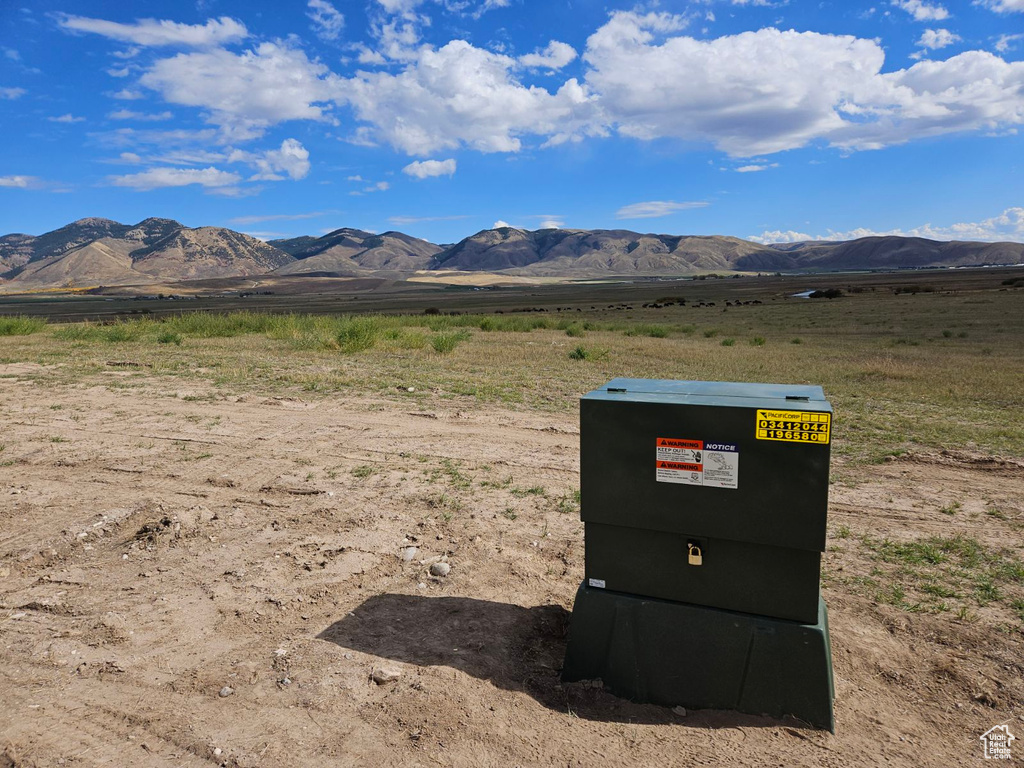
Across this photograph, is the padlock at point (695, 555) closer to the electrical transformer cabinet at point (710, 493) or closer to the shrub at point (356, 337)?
the electrical transformer cabinet at point (710, 493)

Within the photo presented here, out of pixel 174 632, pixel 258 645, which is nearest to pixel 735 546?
pixel 258 645

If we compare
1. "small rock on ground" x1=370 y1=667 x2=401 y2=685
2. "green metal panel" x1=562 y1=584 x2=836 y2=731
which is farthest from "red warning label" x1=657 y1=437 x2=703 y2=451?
"small rock on ground" x1=370 y1=667 x2=401 y2=685

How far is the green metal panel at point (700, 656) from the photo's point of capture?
3.18 meters

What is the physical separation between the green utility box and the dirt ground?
216mm

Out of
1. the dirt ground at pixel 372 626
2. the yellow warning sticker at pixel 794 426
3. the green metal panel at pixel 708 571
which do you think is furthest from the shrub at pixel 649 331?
the yellow warning sticker at pixel 794 426

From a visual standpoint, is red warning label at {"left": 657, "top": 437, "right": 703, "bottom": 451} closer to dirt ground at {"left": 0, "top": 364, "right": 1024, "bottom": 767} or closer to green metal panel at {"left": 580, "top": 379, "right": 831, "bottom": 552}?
green metal panel at {"left": 580, "top": 379, "right": 831, "bottom": 552}

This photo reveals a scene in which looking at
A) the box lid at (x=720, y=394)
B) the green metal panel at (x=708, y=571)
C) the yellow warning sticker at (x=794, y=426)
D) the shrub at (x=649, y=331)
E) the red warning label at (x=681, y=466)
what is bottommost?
the shrub at (x=649, y=331)

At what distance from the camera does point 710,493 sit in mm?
3184

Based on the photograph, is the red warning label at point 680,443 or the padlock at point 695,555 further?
the padlock at point 695,555

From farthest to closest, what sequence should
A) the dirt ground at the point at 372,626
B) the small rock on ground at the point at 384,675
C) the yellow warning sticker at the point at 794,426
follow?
the small rock on ground at the point at 384,675 → the dirt ground at the point at 372,626 → the yellow warning sticker at the point at 794,426

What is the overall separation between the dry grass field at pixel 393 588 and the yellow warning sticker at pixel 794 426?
1.47 m

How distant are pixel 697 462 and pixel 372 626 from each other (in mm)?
2334

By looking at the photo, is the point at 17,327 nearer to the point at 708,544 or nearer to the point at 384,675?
the point at 384,675

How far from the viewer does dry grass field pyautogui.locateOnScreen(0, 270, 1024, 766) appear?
310 centimetres
